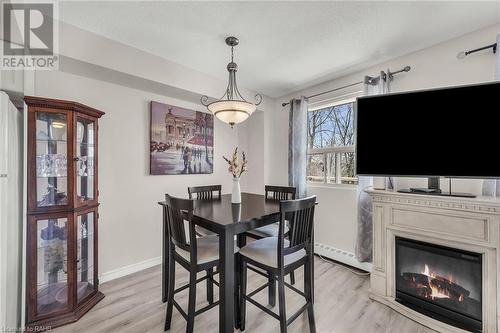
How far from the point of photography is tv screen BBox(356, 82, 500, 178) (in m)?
1.71

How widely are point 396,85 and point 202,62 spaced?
227 cm

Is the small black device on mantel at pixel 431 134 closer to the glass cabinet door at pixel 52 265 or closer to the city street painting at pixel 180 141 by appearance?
the city street painting at pixel 180 141

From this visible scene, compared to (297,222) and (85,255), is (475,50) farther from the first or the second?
(85,255)

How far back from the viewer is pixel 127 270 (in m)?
2.59

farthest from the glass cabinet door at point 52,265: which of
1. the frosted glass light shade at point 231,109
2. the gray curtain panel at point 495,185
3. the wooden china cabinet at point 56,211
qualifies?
the gray curtain panel at point 495,185

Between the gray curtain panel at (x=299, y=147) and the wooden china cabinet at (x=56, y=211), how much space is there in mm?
2495

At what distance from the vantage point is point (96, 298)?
205 cm

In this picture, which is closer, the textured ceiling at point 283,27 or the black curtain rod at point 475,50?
the textured ceiling at point 283,27

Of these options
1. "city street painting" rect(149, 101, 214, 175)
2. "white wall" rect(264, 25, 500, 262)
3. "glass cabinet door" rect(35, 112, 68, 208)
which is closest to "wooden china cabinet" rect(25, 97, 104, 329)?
"glass cabinet door" rect(35, 112, 68, 208)

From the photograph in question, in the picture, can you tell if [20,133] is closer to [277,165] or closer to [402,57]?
[277,165]

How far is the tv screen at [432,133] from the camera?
171 centimetres

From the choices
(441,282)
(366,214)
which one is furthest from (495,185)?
(366,214)

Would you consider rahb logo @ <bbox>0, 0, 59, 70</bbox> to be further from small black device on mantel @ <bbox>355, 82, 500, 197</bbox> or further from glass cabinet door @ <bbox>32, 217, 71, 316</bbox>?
small black device on mantel @ <bbox>355, 82, 500, 197</bbox>

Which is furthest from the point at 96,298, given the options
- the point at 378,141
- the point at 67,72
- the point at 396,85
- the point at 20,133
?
the point at 396,85
